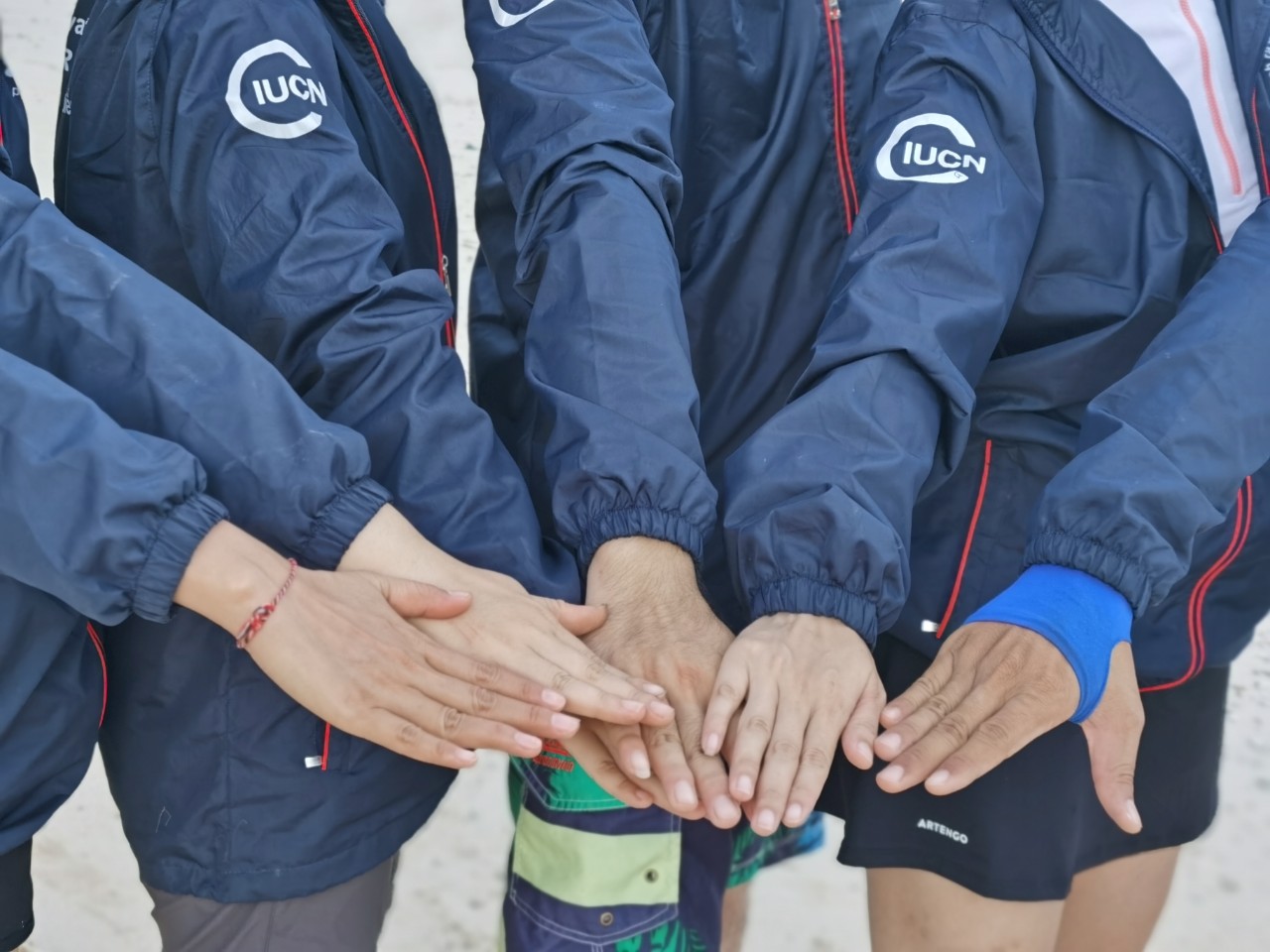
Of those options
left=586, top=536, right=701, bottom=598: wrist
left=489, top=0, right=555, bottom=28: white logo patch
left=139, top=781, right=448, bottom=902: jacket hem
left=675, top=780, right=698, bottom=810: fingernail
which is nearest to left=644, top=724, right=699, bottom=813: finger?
left=675, top=780, right=698, bottom=810: fingernail

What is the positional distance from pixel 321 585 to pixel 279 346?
243 mm

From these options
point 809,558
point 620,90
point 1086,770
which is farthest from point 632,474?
point 1086,770

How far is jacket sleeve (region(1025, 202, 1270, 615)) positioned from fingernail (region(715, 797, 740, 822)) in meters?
0.34

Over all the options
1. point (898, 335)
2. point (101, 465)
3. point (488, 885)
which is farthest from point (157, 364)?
point (488, 885)

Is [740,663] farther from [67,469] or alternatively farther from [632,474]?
[67,469]

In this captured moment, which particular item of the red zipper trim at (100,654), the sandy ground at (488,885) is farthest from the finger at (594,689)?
the sandy ground at (488,885)

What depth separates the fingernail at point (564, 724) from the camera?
3.65ft

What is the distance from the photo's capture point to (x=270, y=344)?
4.09 ft

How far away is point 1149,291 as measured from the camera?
135 centimetres

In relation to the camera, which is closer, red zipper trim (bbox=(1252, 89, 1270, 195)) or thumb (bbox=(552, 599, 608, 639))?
thumb (bbox=(552, 599, 608, 639))

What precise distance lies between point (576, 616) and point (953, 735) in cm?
32

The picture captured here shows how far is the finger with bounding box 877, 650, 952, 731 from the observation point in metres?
1.20

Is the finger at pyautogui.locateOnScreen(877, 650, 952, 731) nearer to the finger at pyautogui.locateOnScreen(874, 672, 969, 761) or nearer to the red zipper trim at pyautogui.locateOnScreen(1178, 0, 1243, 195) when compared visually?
the finger at pyautogui.locateOnScreen(874, 672, 969, 761)

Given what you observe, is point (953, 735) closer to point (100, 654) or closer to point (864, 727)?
point (864, 727)
